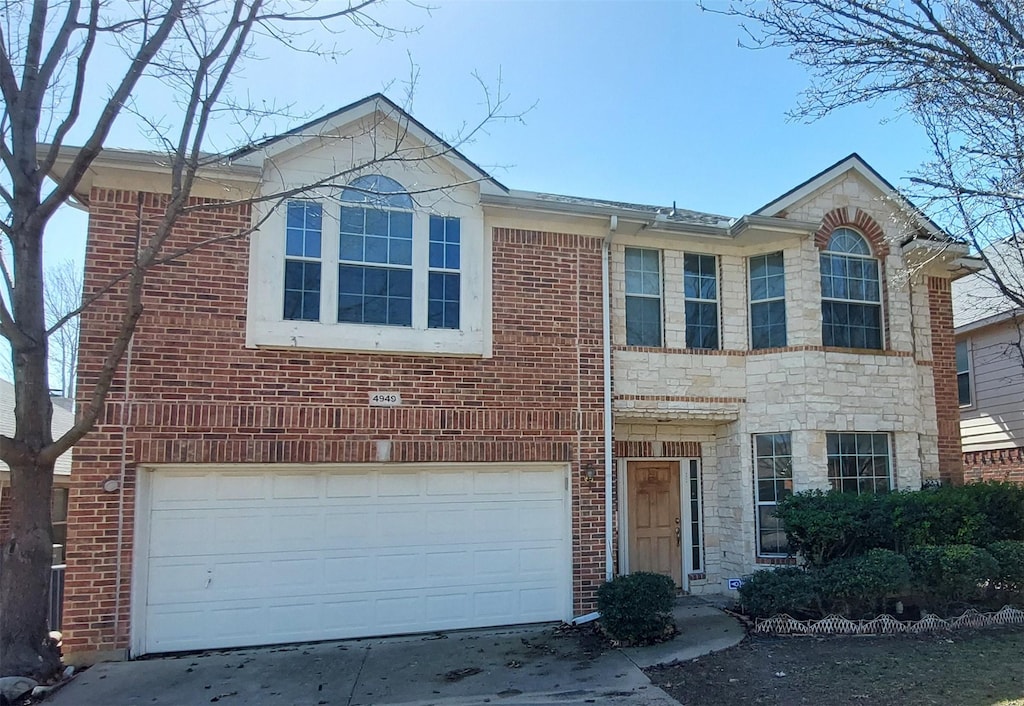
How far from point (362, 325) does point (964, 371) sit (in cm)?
1387

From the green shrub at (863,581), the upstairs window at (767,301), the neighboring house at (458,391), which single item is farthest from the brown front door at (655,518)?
the green shrub at (863,581)

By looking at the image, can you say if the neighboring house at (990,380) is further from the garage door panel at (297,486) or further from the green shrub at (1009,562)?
the garage door panel at (297,486)

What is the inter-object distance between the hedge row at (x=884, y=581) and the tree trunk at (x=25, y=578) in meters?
7.66

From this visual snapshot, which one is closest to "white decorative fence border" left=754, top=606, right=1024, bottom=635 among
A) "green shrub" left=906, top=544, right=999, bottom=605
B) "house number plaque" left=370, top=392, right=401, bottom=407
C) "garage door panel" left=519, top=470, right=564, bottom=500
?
"green shrub" left=906, top=544, right=999, bottom=605

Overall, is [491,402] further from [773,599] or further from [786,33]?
[786,33]

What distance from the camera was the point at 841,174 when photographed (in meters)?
10.5

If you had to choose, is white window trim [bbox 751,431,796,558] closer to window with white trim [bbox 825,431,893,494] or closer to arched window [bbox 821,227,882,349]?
window with white trim [bbox 825,431,893,494]

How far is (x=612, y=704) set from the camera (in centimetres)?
599

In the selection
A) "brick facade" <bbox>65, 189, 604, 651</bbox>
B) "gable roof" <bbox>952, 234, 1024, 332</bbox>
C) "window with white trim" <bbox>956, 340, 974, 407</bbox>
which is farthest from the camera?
"window with white trim" <bbox>956, 340, 974, 407</bbox>

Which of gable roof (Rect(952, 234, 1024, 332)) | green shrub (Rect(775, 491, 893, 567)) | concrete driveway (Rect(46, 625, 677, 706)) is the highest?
gable roof (Rect(952, 234, 1024, 332))

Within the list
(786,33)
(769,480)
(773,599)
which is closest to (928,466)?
(769,480)

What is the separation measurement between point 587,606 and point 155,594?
524 cm

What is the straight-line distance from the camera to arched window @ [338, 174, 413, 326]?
853cm

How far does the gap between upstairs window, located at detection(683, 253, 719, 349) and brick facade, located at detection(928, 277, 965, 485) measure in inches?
144
